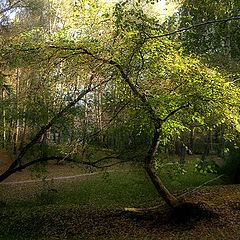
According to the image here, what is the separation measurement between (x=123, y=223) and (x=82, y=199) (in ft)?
16.7

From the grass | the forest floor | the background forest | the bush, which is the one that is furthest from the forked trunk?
the bush

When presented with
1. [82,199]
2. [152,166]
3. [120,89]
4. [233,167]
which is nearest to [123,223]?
[152,166]

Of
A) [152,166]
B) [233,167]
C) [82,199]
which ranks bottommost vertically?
[82,199]

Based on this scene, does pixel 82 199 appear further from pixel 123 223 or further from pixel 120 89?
pixel 120 89

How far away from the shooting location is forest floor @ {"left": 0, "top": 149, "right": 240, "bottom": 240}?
364 inches

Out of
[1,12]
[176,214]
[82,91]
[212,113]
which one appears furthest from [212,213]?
[1,12]

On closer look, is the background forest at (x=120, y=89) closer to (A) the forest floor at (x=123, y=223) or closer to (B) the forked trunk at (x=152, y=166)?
(B) the forked trunk at (x=152, y=166)

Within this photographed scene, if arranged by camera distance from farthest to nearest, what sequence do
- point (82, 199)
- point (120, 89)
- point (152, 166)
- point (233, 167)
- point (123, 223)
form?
point (233, 167) < point (82, 199) < point (123, 223) < point (152, 166) < point (120, 89)

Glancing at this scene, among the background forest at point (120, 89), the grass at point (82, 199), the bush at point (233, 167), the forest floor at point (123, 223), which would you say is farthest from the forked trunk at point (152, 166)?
the bush at point (233, 167)

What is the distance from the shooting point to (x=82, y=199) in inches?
597

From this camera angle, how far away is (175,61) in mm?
8523

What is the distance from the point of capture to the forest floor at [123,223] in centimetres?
925

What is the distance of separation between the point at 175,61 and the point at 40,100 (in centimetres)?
424

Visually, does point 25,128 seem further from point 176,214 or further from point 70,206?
point 176,214
